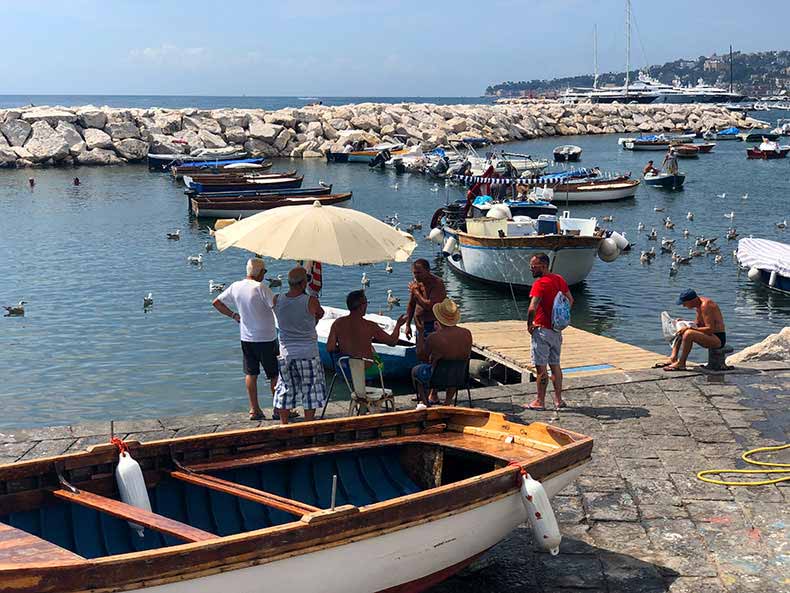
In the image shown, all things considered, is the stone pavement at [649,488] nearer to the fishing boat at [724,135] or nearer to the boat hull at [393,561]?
the boat hull at [393,561]

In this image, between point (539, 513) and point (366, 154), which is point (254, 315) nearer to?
point (539, 513)

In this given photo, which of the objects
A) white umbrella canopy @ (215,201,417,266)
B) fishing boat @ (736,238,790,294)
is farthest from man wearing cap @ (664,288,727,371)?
fishing boat @ (736,238,790,294)

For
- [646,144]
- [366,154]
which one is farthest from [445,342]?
[646,144]

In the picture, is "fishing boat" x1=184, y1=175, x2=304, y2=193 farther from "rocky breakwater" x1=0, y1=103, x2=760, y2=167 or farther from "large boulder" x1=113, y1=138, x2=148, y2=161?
"large boulder" x1=113, y1=138, x2=148, y2=161

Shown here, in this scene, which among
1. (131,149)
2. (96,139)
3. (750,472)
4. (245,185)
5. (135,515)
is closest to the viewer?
(135,515)

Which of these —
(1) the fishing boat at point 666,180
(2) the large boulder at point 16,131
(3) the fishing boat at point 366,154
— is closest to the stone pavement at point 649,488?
(1) the fishing boat at point 666,180

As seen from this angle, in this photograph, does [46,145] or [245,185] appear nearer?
[245,185]

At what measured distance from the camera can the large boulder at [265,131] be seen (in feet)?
212

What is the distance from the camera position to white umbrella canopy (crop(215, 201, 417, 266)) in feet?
29.7

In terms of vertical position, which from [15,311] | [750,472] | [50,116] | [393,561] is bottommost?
[15,311]

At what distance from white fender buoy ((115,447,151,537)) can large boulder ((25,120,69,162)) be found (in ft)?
180

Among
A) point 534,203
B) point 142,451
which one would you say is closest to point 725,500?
point 142,451

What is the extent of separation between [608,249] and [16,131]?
157ft

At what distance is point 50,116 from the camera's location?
199 ft
